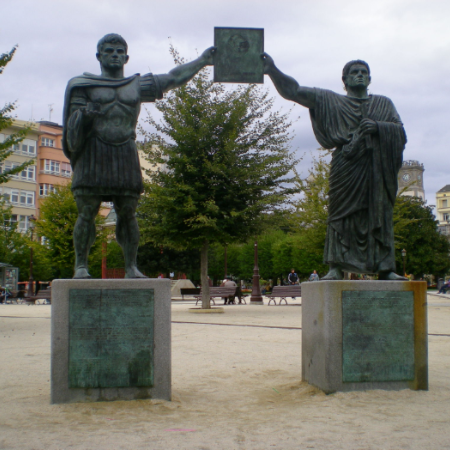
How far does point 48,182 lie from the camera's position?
2660 inches

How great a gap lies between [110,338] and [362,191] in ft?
9.90

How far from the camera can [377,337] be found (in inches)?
211

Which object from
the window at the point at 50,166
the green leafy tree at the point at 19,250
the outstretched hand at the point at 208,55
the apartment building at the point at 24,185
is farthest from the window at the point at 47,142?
the outstretched hand at the point at 208,55

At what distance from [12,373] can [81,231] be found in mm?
2450

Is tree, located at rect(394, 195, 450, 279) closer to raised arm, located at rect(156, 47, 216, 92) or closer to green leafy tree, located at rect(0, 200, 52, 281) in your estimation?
green leafy tree, located at rect(0, 200, 52, 281)

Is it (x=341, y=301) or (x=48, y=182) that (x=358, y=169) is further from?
(x=48, y=182)

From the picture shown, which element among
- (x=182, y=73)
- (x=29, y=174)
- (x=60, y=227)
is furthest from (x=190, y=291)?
(x=29, y=174)

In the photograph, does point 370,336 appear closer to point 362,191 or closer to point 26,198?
point 362,191

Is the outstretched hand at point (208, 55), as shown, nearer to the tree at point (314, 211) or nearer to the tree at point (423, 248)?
the tree at point (314, 211)

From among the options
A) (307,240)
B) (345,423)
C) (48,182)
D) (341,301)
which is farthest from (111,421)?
(48,182)

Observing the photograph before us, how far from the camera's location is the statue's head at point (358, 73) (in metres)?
5.90

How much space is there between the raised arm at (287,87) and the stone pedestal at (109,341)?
8.43 ft

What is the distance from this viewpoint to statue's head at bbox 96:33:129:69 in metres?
5.43

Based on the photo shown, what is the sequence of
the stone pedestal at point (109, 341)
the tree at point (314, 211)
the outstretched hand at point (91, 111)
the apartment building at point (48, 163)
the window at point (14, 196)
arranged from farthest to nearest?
the apartment building at point (48, 163)
the window at point (14, 196)
the tree at point (314, 211)
the outstretched hand at point (91, 111)
the stone pedestal at point (109, 341)
